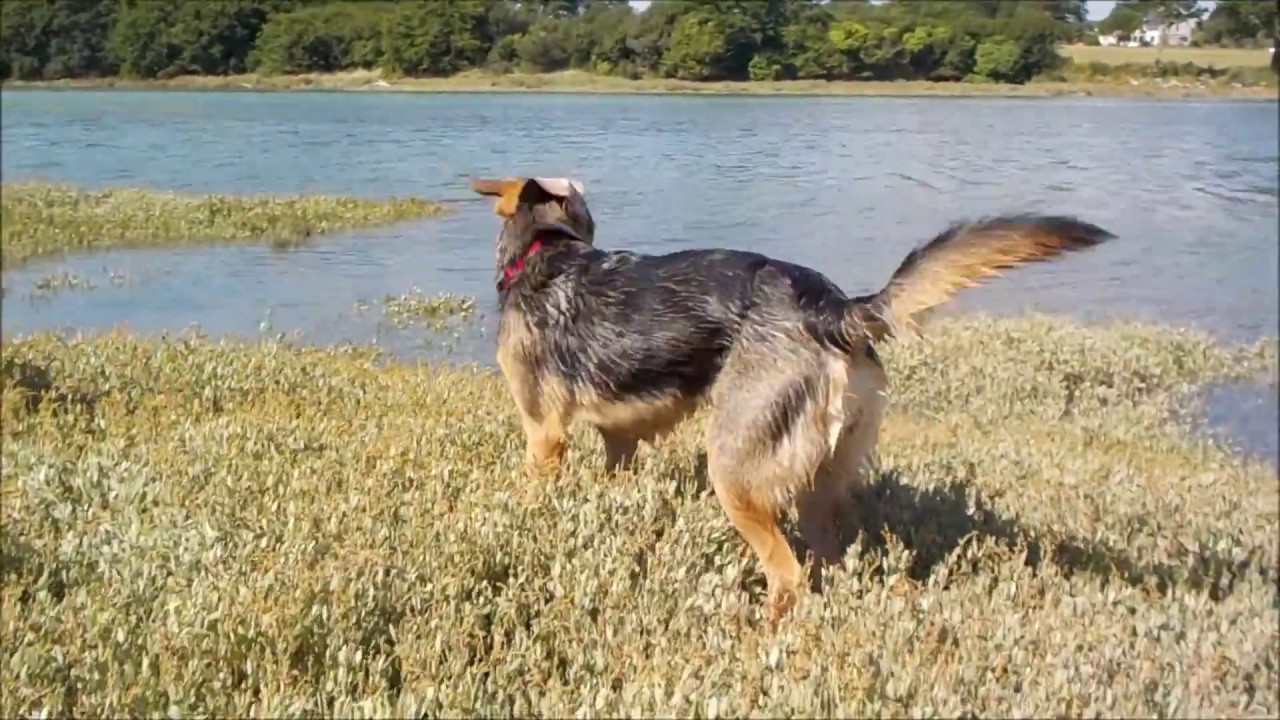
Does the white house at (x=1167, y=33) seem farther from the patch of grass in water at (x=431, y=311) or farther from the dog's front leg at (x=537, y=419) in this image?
the patch of grass in water at (x=431, y=311)

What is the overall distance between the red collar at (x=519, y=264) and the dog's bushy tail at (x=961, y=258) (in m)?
1.86

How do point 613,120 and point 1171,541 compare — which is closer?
point 1171,541

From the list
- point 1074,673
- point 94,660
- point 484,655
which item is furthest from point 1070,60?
point 94,660

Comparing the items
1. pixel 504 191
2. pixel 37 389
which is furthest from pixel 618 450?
pixel 37 389

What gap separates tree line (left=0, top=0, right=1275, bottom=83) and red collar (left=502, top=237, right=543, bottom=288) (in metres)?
0.83

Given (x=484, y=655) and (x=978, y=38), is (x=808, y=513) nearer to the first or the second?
(x=484, y=655)

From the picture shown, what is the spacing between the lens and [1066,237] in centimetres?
377

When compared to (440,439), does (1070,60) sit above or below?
above

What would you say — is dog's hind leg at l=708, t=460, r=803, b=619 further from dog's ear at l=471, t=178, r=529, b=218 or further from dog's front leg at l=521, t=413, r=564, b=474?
dog's ear at l=471, t=178, r=529, b=218

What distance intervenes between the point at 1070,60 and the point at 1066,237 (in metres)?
1.04

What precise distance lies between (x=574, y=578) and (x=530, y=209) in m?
2.19

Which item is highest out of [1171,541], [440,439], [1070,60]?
[1070,60]

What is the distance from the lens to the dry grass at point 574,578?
335 centimetres

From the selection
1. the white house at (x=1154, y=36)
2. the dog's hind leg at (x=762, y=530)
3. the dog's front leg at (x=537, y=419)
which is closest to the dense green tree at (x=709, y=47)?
the dog's front leg at (x=537, y=419)
